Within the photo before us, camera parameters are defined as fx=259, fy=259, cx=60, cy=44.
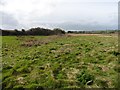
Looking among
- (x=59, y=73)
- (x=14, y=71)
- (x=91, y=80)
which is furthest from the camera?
(x=14, y=71)

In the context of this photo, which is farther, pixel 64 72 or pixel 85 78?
pixel 64 72

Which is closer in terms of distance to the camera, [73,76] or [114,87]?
[114,87]

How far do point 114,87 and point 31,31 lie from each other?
60.2 m

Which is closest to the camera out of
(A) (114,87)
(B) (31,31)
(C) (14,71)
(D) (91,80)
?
(A) (114,87)

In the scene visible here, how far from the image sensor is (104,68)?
15742 mm

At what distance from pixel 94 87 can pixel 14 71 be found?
19.8ft

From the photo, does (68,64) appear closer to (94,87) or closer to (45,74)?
(45,74)

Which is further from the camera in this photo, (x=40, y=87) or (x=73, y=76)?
(x=73, y=76)

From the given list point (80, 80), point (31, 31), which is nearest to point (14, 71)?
point (80, 80)

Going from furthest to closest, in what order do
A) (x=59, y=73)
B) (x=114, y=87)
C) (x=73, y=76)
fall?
(x=59, y=73), (x=73, y=76), (x=114, y=87)

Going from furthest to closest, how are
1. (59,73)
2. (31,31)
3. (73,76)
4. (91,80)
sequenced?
(31,31)
(59,73)
(73,76)
(91,80)

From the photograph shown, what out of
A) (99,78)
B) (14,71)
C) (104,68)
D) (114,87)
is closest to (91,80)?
(99,78)

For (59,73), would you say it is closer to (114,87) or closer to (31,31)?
(114,87)

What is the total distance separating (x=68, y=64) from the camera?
17.4m
